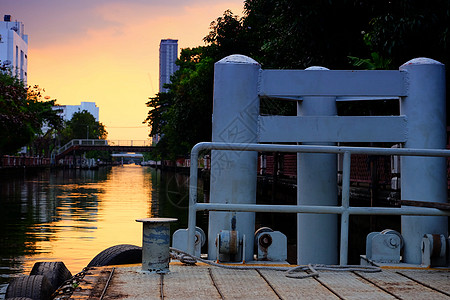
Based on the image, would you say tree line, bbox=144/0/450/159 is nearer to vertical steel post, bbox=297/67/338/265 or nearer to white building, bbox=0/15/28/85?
vertical steel post, bbox=297/67/338/265

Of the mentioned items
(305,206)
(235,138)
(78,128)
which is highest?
(78,128)

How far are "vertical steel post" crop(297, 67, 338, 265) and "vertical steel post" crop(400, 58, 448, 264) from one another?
2.60 ft

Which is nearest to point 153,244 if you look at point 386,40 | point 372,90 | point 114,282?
point 114,282

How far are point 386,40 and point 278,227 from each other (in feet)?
24.1

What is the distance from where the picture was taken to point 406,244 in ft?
15.8

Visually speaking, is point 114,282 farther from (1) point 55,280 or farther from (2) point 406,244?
(2) point 406,244

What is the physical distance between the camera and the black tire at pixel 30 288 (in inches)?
162

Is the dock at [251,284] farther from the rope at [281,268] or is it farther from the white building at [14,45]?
the white building at [14,45]

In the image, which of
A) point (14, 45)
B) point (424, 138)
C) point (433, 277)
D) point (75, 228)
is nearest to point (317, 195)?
point (424, 138)

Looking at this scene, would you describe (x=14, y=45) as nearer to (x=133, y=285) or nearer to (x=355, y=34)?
(x=355, y=34)

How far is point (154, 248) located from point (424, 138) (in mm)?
2609

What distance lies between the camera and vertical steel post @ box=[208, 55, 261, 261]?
15.3 ft

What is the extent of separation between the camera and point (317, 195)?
5371 mm

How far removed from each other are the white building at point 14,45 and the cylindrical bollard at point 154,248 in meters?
91.9
